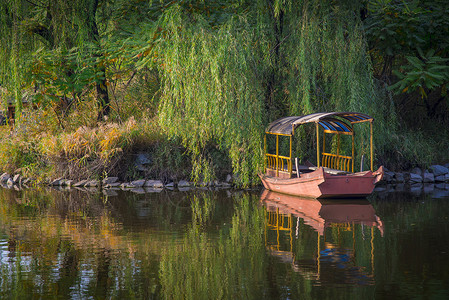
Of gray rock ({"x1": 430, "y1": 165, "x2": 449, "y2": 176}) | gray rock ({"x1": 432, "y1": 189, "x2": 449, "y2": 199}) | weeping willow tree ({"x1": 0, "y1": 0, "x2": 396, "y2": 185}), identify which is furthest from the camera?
gray rock ({"x1": 430, "y1": 165, "x2": 449, "y2": 176})

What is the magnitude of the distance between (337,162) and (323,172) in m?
2.83

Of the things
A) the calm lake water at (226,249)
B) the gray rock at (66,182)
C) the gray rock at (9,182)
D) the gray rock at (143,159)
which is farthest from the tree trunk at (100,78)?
the calm lake water at (226,249)

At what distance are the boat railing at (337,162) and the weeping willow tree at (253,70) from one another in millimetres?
817

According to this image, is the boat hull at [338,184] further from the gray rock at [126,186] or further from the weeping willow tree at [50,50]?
the weeping willow tree at [50,50]

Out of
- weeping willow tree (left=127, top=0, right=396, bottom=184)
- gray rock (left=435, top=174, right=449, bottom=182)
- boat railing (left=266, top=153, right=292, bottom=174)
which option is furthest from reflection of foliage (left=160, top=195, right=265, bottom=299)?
gray rock (left=435, top=174, right=449, bottom=182)

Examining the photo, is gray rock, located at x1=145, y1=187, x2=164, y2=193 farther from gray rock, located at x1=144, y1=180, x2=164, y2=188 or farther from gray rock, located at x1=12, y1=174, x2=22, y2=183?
gray rock, located at x1=12, y1=174, x2=22, y2=183

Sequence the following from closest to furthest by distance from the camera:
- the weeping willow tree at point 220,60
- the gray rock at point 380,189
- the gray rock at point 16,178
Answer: the weeping willow tree at point 220,60, the gray rock at point 380,189, the gray rock at point 16,178

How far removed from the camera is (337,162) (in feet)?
59.0

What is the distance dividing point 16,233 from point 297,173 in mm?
7902

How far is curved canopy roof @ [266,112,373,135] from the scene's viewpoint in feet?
51.8

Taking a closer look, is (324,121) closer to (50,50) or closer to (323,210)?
(323,210)

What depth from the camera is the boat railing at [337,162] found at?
58.6 ft

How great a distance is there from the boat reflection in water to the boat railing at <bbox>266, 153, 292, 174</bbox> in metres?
1.38

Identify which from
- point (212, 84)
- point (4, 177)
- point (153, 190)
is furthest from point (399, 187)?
point (4, 177)
